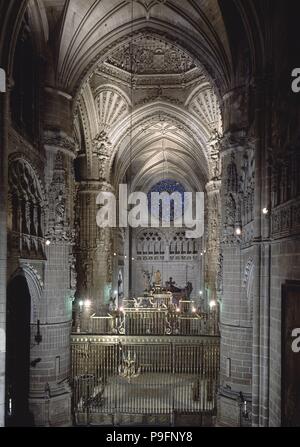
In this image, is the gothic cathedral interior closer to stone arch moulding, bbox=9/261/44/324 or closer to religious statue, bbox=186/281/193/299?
stone arch moulding, bbox=9/261/44/324

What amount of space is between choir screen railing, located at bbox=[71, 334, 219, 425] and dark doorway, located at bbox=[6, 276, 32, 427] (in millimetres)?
1933

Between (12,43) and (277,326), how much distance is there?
1025cm

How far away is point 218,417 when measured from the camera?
561 inches

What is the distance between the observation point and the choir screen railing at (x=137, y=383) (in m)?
14.3

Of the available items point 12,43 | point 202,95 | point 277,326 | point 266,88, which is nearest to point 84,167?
point 202,95

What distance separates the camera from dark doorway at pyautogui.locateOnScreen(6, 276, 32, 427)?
13688 mm

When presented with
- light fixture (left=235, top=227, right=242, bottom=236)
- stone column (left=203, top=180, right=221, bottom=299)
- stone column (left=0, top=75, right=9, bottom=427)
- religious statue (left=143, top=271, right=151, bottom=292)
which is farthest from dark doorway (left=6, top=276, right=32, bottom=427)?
religious statue (left=143, top=271, right=151, bottom=292)

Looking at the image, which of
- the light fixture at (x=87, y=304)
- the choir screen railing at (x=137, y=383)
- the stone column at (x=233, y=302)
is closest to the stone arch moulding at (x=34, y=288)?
the choir screen railing at (x=137, y=383)

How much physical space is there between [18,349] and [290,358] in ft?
31.7

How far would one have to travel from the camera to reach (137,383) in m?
17.3

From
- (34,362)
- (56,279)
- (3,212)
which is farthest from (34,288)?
(3,212)

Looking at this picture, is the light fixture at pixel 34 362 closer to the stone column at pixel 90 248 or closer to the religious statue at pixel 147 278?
the stone column at pixel 90 248

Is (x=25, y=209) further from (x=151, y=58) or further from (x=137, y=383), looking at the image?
(x=151, y=58)

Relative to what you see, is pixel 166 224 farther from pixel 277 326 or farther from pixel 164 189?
pixel 277 326
